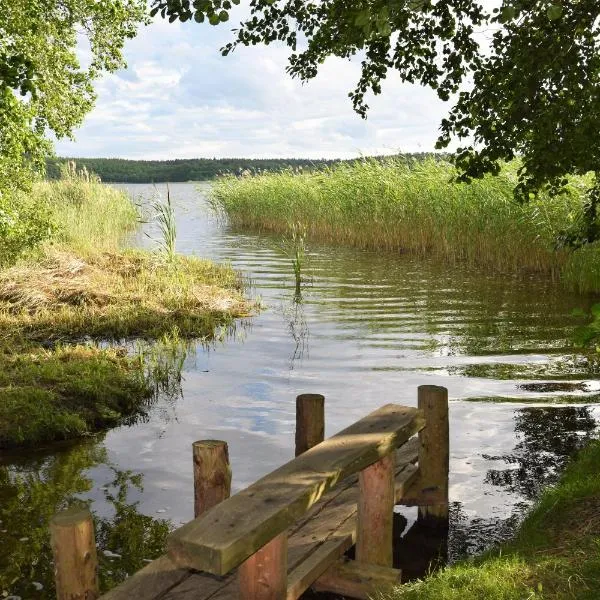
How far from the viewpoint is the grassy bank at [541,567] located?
4.62 m

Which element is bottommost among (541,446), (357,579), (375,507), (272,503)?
(541,446)

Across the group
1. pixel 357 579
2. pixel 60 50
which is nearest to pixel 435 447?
pixel 357 579

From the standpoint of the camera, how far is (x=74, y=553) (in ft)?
12.9

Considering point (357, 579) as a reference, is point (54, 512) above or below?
below

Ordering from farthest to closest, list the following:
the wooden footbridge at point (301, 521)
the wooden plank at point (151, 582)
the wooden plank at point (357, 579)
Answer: the wooden plank at point (357, 579)
the wooden plank at point (151, 582)
the wooden footbridge at point (301, 521)

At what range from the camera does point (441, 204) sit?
22.8 metres

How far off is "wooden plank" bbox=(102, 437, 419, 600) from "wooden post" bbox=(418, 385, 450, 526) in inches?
8.5

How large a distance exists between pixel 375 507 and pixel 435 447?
1.54m

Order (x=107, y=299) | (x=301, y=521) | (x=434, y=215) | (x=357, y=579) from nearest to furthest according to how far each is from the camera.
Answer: (x=357, y=579) < (x=301, y=521) < (x=107, y=299) < (x=434, y=215)

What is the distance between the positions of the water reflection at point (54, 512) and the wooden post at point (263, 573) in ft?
6.02

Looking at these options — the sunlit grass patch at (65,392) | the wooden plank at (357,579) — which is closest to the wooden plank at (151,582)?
the wooden plank at (357,579)

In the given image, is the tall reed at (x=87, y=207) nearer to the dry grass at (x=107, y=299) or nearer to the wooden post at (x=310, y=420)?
the dry grass at (x=107, y=299)

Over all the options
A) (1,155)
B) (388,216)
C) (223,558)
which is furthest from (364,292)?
(223,558)

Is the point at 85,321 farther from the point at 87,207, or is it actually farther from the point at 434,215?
the point at 87,207
